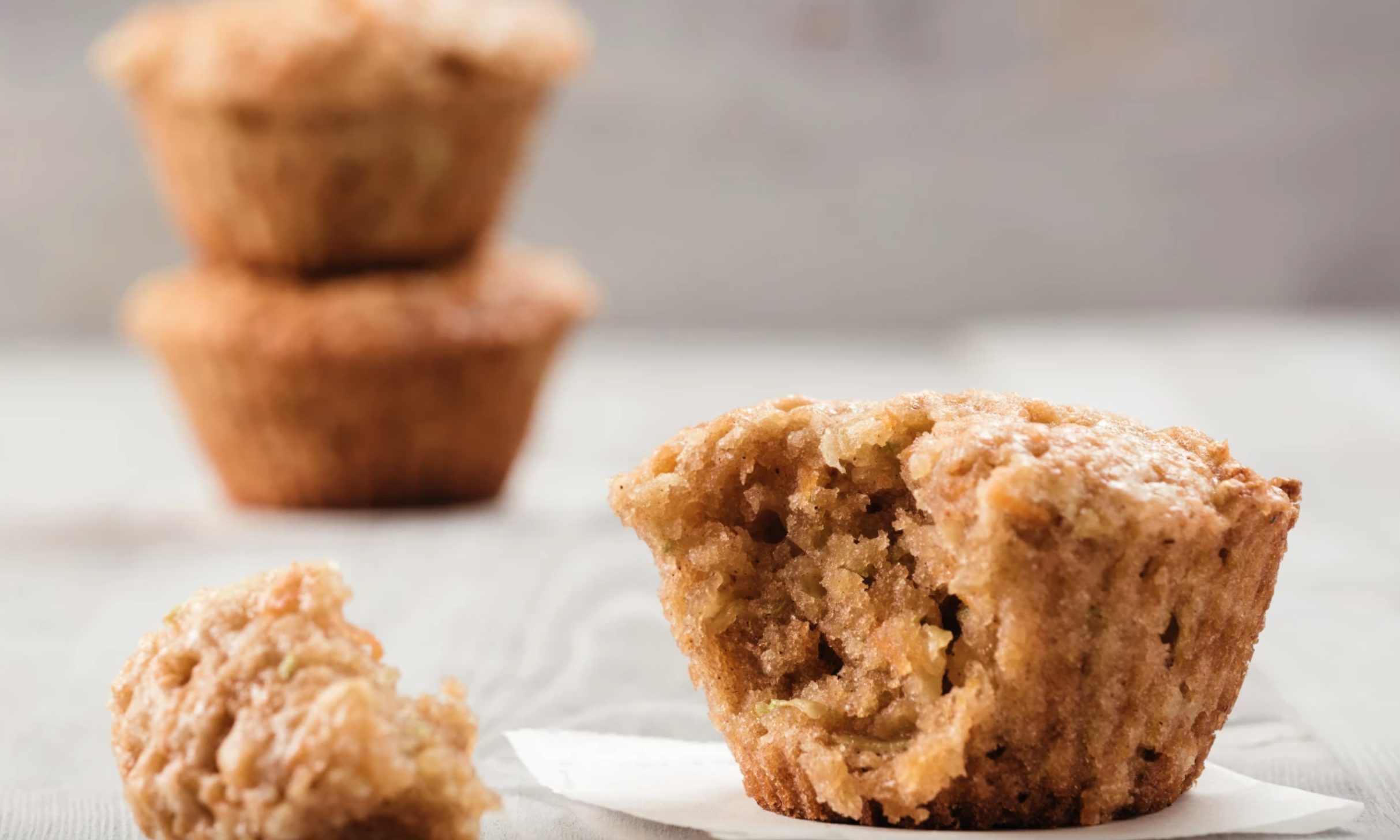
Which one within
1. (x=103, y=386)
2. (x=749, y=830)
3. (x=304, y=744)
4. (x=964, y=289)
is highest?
(x=304, y=744)

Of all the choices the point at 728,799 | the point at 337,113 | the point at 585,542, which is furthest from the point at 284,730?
the point at 337,113

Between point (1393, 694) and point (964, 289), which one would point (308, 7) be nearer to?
point (1393, 694)

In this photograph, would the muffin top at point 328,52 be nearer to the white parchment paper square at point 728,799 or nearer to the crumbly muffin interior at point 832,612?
the white parchment paper square at point 728,799

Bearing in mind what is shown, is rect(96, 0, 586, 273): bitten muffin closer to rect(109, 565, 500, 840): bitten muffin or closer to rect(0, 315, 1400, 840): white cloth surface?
rect(0, 315, 1400, 840): white cloth surface

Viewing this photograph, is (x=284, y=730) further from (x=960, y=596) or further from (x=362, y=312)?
(x=362, y=312)

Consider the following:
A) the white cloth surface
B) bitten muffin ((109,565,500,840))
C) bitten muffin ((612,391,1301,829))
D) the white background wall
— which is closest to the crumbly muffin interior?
bitten muffin ((612,391,1301,829))

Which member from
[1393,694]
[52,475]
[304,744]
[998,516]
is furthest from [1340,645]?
[52,475]
